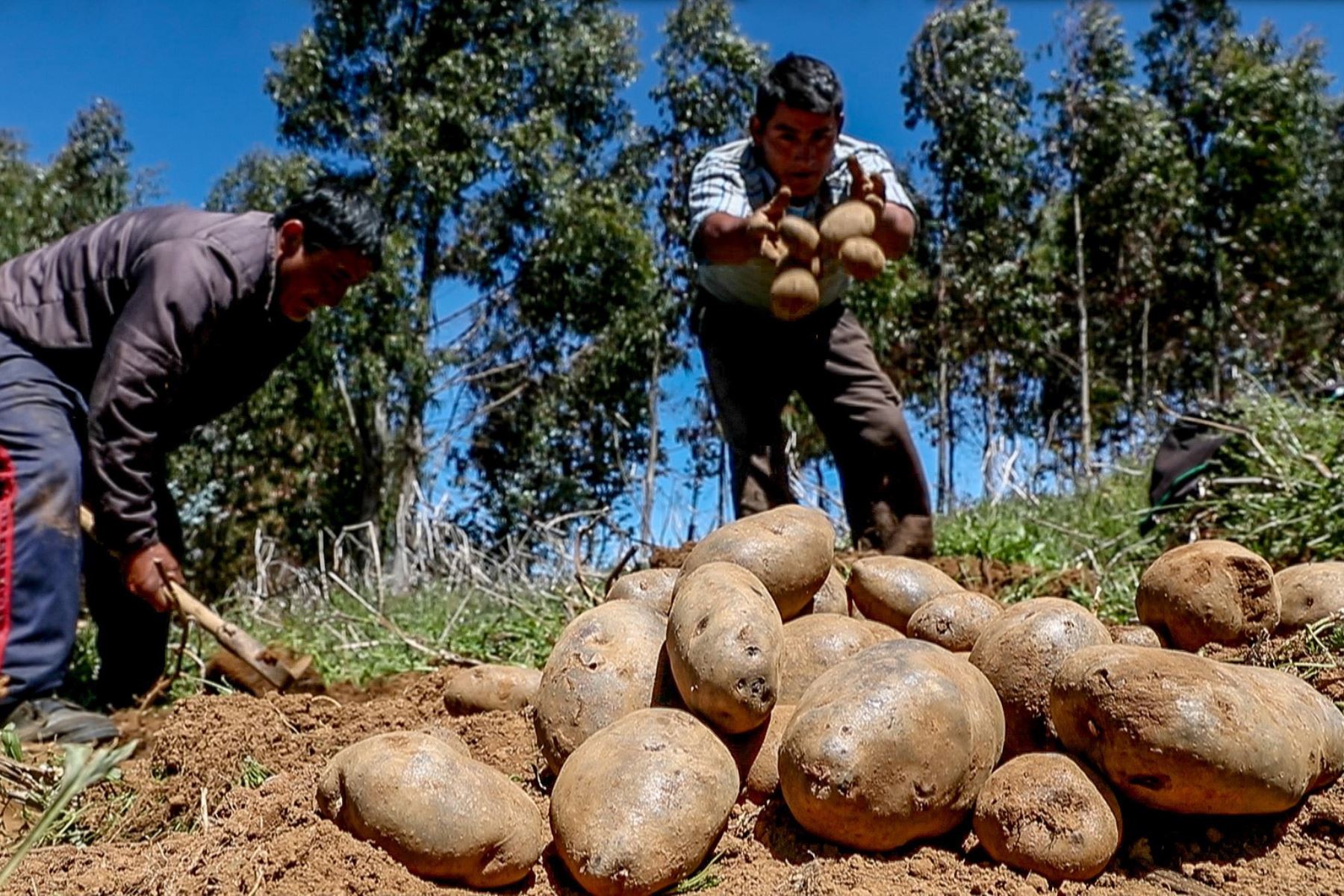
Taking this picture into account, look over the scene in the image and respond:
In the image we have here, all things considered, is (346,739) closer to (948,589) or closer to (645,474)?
(948,589)

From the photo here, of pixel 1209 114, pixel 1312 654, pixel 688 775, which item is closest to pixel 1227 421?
pixel 1312 654

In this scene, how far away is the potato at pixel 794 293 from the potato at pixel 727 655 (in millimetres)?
2097

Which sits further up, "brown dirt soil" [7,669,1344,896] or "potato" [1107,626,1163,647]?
"potato" [1107,626,1163,647]

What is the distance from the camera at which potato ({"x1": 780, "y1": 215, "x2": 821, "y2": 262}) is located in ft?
11.3

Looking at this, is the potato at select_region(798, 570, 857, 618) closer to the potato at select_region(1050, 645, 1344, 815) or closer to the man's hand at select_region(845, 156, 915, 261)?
the potato at select_region(1050, 645, 1344, 815)

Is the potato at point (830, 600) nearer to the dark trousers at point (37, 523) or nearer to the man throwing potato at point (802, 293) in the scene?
the man throwing potato at point (802, 293)

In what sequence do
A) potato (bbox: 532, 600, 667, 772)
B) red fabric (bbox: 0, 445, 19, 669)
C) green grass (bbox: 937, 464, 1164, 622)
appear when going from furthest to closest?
1. green grass (bbox: 937, 464, 1164, 622)
2. red fabric (bbox: 0, 445, 19, 669)
3. potato (bbox: 532, 600, 667, 772)

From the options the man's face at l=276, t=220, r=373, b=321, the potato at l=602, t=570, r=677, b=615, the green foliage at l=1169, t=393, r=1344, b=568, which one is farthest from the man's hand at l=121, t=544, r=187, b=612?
the green foliage at l=1169, t=393, r=1344, b=568

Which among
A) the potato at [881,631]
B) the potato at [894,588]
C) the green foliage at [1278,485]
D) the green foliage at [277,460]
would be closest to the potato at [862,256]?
the green foliage at [1278,485]

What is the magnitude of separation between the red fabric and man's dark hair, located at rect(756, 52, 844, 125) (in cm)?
274

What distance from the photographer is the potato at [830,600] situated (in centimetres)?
196

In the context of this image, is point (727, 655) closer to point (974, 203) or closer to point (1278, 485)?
point (1278, 485)

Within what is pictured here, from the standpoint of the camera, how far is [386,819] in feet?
4.29

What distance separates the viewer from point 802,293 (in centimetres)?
348
